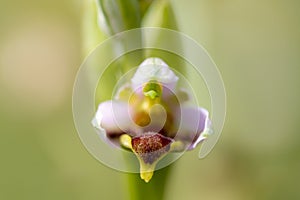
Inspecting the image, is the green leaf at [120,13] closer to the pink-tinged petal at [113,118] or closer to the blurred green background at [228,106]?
the pink-tinged petal at [113,118]

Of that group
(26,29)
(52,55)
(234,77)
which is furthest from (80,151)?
(234,77)

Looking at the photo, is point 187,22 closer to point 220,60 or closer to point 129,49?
point 220,60

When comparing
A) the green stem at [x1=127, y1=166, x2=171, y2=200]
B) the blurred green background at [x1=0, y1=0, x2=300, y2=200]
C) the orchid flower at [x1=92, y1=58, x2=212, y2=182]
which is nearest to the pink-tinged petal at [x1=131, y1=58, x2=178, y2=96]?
the orchid flower at [x1=92, y1=58, x2=212, y2=182]

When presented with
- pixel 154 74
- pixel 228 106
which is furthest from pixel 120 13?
pixel 228 106

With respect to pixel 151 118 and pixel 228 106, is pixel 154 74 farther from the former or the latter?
pixel 228 106

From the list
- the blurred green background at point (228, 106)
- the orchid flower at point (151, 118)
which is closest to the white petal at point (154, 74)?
the orchid flower at point (151, 118)
